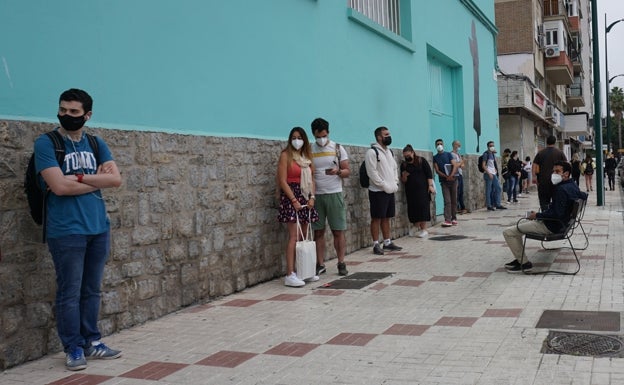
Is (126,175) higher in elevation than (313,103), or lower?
lower

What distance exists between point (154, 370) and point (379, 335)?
175 cm

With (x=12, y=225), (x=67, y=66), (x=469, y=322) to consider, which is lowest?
(x=469, y=322)

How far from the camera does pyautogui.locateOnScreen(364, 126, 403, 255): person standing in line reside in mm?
9461

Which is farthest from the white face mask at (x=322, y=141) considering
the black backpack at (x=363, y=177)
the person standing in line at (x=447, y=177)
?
the person standing in line at (x=447, y=177)

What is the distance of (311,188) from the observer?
7.50 m

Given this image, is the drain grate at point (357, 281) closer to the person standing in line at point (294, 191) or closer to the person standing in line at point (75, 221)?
the person standing in line at point (294, 191)

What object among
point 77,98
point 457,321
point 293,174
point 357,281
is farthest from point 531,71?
point 77,98

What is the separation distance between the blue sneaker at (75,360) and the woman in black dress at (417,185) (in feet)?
26.7

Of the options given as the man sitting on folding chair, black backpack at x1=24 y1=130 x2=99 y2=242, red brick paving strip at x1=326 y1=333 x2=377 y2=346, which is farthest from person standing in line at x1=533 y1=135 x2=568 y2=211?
black backpack at x1=24 y1=130 x2=99 y2=242

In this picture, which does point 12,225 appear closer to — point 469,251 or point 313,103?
point 313,103

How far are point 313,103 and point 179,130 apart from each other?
318cm

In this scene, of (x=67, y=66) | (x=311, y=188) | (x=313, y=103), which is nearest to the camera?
(x=67, y=66)

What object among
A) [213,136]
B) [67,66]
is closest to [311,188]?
[213,136]

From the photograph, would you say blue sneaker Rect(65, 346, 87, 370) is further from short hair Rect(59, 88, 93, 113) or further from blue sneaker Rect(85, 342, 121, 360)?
short hair Rect(59, 88, 93, 113)
